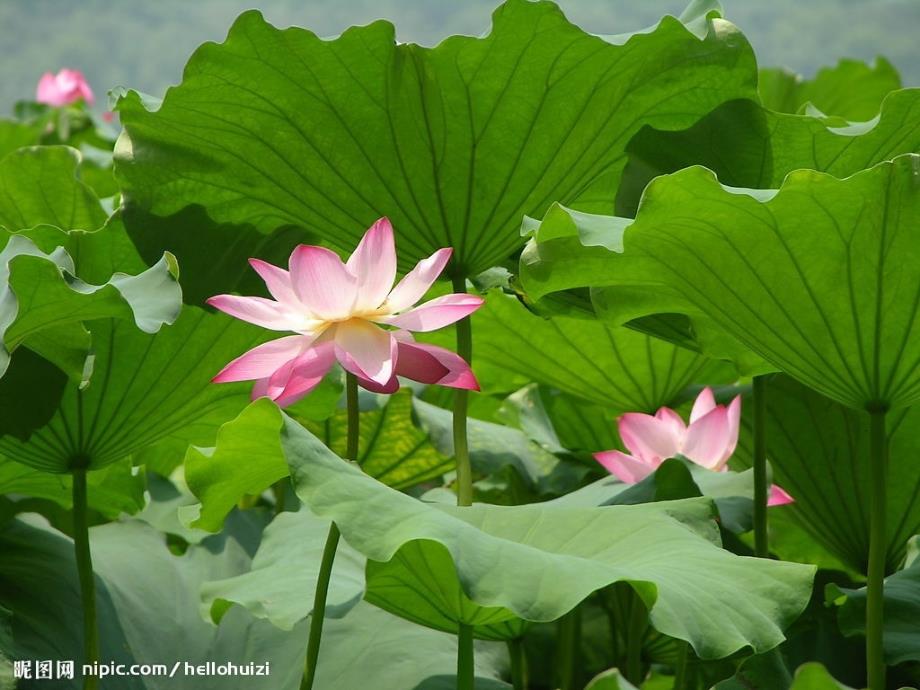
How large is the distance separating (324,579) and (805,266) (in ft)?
1.04

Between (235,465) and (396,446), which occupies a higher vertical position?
(396,446)

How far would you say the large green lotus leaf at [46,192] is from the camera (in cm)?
97

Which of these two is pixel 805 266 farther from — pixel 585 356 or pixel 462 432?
pixel 585 356

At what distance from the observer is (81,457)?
0.79m

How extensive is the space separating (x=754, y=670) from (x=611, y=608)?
35 centimetres

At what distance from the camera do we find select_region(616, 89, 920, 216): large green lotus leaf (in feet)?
2.57

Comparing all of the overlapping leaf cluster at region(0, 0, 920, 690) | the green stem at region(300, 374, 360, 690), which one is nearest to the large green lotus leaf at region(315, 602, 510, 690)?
the overlapping leaf cluster at region(0, 0, 920, 690)

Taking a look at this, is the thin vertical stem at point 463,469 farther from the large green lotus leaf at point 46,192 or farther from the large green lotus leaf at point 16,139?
the large green lotus leaf at point 16,139

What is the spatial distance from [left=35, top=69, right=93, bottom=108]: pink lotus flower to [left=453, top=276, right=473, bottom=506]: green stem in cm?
175

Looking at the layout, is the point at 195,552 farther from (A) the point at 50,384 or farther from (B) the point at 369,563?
(B) the point at 369,563

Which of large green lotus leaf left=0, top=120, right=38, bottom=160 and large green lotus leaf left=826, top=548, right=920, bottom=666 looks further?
large green lotus leaf left=0, top=120, right=38, bottom=160

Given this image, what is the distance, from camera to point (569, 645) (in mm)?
909

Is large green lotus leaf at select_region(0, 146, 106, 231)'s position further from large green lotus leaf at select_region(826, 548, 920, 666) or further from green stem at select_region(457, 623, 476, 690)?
large green lotus leaf at select_region(826, 548, 920, 666)

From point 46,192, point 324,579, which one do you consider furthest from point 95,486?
point 324,579
